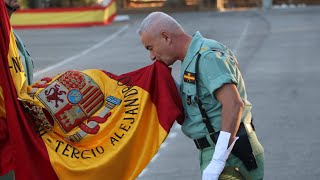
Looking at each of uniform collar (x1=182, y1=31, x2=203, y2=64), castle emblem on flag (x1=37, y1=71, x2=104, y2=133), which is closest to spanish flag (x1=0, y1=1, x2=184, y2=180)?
castle emblem on flag (x1=37, y1=71, x2=104, y2=133)

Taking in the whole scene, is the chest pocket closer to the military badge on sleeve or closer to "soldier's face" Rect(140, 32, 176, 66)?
the military badge on sleeve

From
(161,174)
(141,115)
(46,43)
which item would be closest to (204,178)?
(141,115)

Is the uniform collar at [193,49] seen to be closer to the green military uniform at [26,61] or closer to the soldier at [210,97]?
the soldier at [210,97]

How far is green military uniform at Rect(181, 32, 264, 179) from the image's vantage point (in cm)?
439

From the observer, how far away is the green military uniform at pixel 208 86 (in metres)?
4.39

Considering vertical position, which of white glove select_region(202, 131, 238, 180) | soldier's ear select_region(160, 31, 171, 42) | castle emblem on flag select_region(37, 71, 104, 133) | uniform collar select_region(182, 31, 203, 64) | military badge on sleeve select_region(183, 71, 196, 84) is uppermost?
soldier's ear select_region(160, 31, 171, 42)

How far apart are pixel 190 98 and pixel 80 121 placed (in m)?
0.66

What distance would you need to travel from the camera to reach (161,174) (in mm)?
8680

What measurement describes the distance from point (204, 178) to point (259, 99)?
29.9 feet

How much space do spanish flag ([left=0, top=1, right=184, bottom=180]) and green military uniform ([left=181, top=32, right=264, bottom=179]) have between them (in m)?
0.15

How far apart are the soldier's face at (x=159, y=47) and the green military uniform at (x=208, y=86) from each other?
10 cm

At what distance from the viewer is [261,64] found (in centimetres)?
1872

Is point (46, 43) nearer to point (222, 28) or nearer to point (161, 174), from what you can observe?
point (222, 28)

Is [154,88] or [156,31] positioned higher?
[156,31]
